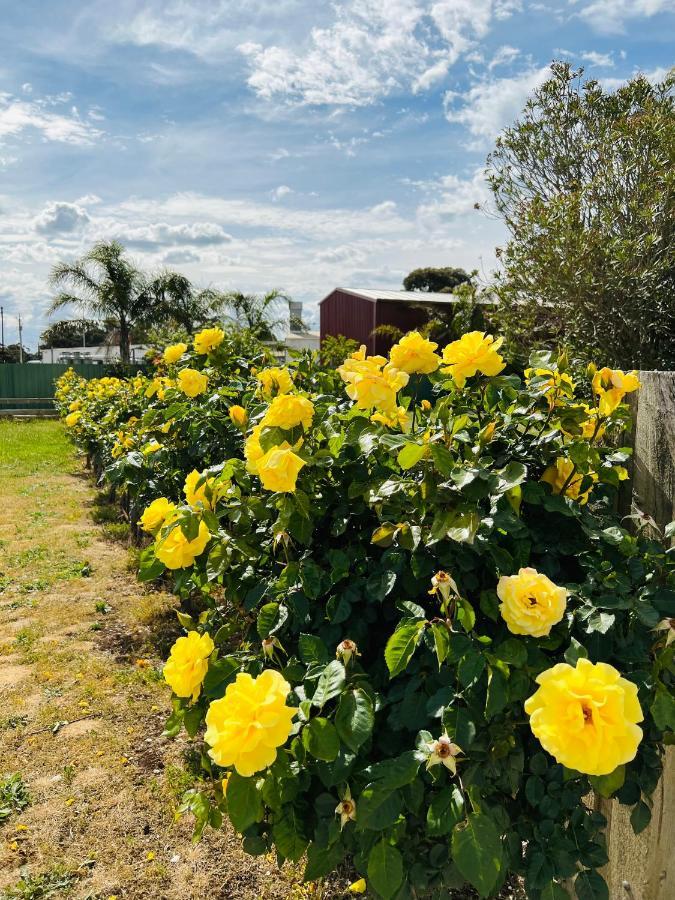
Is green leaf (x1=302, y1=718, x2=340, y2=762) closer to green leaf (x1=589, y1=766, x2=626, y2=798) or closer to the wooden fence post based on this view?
green leaf (x1=589, y1=766, x2=626, y2=798)

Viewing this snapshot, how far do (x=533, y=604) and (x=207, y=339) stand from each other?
69.7 inches

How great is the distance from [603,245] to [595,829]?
5568mm

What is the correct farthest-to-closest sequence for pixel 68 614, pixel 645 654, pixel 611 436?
pixel 68 614, pixel 611 436, pixel 645 654

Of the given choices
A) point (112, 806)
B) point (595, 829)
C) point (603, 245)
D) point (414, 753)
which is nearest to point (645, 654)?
point (595, 829)

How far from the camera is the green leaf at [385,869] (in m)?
1.01

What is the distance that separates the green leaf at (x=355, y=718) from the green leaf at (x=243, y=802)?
0.55 feet

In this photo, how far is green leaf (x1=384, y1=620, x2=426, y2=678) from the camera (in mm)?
1065

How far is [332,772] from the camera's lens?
1057 millimetres

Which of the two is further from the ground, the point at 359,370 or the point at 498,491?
the point at 359,370

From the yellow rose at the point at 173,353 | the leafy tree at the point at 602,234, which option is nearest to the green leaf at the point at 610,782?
the yellow rose at the point at 173,353

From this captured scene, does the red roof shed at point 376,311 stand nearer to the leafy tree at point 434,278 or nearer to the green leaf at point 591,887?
the green leaf at point 591,887

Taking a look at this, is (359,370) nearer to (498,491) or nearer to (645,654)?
(498,491)

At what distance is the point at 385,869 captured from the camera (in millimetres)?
1018

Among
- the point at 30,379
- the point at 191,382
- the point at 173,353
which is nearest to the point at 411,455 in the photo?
the point at 191,382
